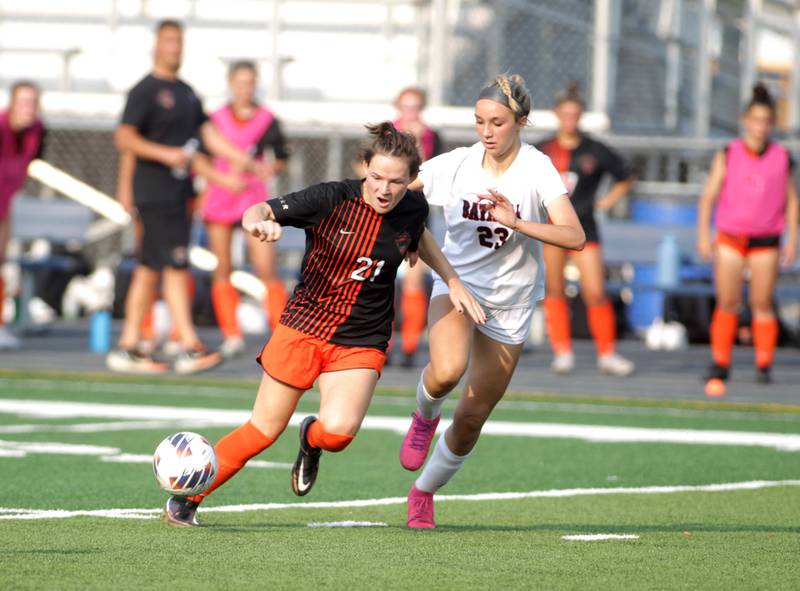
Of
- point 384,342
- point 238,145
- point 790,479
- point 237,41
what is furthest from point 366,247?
point 237,41

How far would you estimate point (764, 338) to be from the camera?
13133mm

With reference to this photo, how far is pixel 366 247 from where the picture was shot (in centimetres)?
624

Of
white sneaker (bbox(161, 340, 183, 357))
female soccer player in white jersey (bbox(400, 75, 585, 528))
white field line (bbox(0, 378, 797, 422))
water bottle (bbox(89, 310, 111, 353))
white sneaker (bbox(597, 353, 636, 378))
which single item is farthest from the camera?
water bottle (bbox(89, 310, 111, 353))

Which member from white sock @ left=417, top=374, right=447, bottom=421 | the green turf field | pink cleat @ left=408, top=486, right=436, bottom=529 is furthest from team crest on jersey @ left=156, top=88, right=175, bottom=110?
pink cleat @ left=408, top=486, right=436, bottom=529

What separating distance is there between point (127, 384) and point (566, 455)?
4901 mm

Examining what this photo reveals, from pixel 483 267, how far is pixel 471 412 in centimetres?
63

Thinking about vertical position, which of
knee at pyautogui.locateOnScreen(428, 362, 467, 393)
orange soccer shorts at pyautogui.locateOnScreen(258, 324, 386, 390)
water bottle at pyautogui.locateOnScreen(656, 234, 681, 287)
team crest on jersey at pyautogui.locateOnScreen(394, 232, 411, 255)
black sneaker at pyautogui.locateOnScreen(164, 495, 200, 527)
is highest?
team crest on jersey at pyautogui.locateOnScreen(394, 232, 411, 255)

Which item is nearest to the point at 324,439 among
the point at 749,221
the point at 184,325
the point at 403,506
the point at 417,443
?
the point at 417,443

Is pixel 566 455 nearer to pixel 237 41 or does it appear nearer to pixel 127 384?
pixel 127 384

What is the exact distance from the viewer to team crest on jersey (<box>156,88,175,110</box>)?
12.9 m

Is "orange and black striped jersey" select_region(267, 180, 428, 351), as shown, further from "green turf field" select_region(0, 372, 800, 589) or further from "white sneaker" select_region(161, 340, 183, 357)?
"white sneaker" select_region(161, 340, 183, 357)

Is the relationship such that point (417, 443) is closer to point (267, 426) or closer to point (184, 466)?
point (267, 426)

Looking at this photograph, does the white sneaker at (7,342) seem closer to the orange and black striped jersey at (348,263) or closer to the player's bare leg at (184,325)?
the player's bare leg at (184,325)

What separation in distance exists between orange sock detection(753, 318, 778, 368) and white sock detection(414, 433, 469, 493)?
685 centimetres
